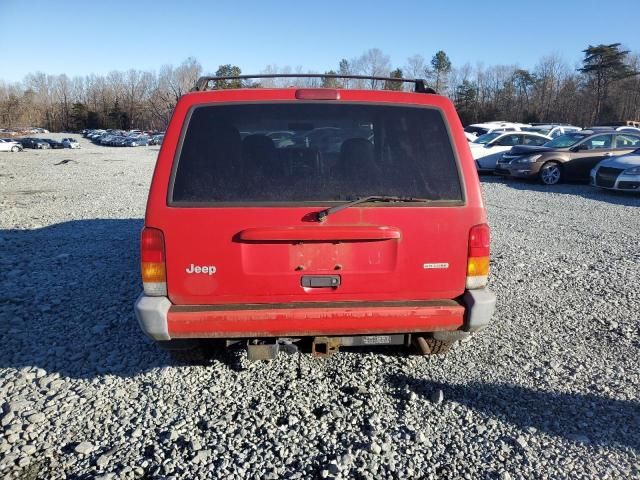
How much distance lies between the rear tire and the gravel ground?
9846 mm

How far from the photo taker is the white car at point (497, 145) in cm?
1758

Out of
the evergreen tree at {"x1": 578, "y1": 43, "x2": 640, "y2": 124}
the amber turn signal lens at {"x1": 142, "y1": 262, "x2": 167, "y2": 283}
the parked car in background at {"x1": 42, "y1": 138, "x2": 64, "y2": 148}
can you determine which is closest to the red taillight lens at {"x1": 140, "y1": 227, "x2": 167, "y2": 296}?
the amber turn signal lens at {"x1": 142, "y1": 262, "x2": 167, "y2": 283}

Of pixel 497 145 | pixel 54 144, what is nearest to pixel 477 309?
pixel 497 145

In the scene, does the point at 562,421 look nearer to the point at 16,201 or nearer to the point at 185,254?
the point at 185,254

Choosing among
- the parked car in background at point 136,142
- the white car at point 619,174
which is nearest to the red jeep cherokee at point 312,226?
the white car at point 619,174

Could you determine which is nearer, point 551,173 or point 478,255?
point 478,255

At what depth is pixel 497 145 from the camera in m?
18.2

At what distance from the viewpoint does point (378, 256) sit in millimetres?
2914

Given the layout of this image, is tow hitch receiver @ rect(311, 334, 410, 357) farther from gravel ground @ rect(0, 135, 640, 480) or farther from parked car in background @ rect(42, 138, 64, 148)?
parked car in background @ rect(42, 138, 64, 148)

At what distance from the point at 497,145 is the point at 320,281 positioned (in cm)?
1708

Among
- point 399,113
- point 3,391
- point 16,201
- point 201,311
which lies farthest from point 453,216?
point 16,201

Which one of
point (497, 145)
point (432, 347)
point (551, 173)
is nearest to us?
point (432, 347)

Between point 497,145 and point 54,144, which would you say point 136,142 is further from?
point 497,145

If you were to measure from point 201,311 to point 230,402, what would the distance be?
0.76 metres
